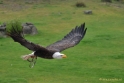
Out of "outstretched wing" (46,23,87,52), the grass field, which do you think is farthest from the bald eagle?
the grass field

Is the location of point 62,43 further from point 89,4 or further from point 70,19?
point 89,4

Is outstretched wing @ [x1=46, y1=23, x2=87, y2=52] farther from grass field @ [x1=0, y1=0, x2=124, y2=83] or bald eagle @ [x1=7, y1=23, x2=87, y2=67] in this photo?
grass field @ [x1=0, y1=0, x2=124, y2=83]

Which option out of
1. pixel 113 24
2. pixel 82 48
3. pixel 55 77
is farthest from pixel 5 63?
pixel 113 24

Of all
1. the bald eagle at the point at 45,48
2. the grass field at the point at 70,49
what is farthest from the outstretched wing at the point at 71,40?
the grass field at the point at 70,49

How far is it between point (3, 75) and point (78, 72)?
343 centimetres

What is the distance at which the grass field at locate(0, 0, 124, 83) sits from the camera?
57.0ft

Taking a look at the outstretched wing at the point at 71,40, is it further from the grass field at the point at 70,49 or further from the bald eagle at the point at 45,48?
the grass field at the point at 70,49

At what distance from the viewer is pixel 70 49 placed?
74.2 ft

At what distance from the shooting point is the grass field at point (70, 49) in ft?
57.0

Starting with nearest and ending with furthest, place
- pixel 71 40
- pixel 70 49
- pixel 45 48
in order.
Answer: pixel 45 48
pixel 71 40
pixel 70 49

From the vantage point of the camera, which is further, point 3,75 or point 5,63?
point 5,63

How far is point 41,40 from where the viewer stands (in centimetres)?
2542

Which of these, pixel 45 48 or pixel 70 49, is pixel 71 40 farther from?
pixel 70 49

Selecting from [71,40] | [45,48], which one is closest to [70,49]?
[71,40]
